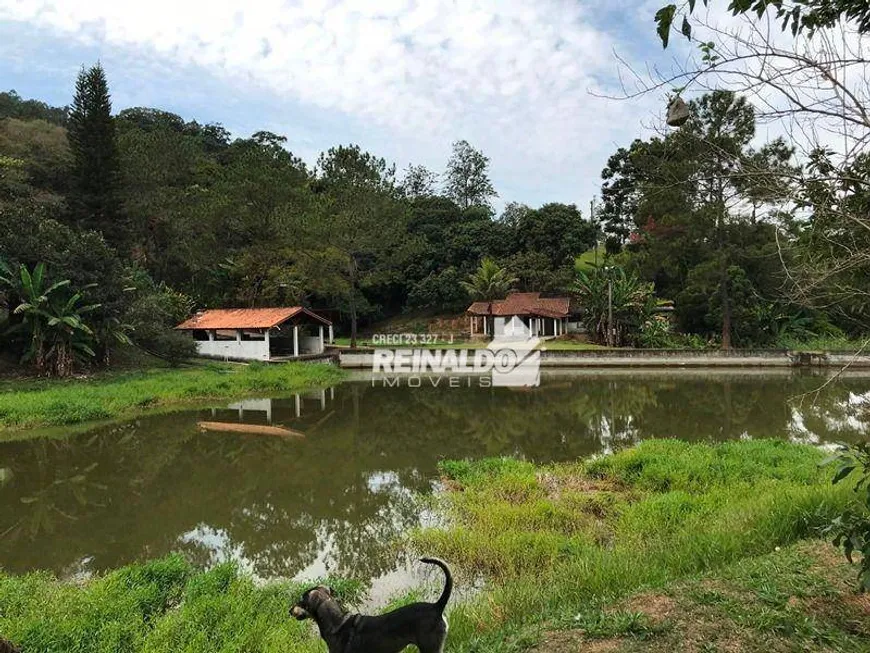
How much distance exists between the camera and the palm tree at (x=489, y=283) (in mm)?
31062

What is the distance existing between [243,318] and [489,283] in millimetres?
14405

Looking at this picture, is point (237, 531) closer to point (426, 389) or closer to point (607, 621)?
point (607, 621)

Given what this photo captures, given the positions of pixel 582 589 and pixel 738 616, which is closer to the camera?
pixel 738 616

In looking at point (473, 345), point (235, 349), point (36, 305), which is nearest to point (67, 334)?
point (36, 305)

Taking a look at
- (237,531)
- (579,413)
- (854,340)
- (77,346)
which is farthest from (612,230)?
(237,531)

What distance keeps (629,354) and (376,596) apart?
19081 millimetres

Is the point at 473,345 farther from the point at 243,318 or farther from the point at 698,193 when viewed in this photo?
the point at 698,193

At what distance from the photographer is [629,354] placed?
21.5 metres

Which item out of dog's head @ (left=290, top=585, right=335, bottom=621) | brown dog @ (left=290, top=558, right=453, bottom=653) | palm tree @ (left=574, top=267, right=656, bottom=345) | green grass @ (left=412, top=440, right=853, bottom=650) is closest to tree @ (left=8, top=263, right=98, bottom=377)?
green grass @ (left=412, top=440, right=853, bottom=650)

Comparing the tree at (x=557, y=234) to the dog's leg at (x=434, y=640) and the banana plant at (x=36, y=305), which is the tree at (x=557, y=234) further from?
the dog's leg at (x=434, y=640)

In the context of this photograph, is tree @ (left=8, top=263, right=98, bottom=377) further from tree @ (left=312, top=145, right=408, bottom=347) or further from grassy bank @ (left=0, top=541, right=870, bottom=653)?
grassy bank @ (left=0, top=541, right=870, bottom=653)

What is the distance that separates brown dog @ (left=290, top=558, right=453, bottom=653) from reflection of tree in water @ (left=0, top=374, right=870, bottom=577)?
7.84 feet

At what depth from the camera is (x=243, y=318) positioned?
22.4 meters

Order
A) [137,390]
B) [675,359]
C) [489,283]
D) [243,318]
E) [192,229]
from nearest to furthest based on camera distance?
[137,390], [675,359], [243,318], [192,229], [489,283]
